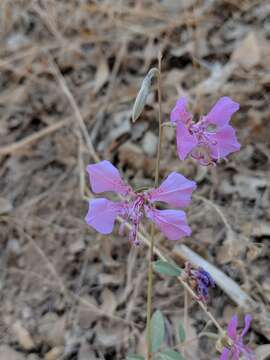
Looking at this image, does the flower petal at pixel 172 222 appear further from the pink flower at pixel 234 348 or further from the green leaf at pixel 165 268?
the pink flower at pixel 234 348

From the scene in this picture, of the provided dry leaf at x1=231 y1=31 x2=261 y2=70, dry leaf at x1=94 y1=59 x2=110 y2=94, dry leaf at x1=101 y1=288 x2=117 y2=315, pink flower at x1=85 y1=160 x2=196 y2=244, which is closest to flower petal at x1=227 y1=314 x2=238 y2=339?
pink flower at x1=85 y1=160 x2=196 y2=244

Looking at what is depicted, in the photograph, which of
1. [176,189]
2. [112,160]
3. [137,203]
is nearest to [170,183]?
[176,189]

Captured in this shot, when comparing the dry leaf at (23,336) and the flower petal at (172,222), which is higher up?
the flower petal at (172,222)

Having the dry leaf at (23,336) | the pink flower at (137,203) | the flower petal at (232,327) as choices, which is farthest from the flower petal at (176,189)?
the dry leaf at (23,336)

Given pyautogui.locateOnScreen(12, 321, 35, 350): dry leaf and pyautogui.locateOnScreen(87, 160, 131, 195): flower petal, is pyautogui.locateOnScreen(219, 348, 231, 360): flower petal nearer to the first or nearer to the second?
pyautogui.locateOnScreen(87, 160, 131, 195): flower petal

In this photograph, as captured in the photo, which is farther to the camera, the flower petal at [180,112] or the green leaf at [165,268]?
the green leaf at [165,268]

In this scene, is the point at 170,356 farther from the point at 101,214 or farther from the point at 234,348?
the point at 101,214

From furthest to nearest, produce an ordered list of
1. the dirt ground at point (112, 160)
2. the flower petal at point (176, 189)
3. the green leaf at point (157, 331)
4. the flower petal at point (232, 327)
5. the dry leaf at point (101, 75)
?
1. the dry leaf at point (101, 75)
2. the dirt ground at point (112, 160)
3. the green leaf at point (157, 331)
4. the flower petal at point (232, 327)
5. the flower petal at point (176, 189)
